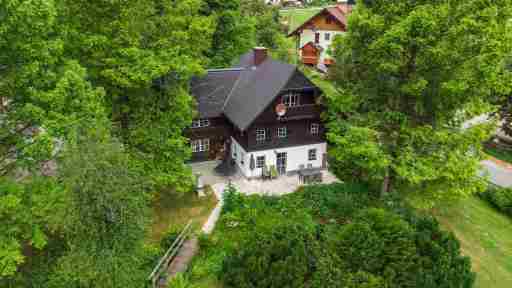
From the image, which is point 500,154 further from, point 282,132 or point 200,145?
point 200,145

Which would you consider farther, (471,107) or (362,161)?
(362,161)

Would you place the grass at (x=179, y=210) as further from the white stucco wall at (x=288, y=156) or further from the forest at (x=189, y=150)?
the white stucco wall at (x=288, y=156)

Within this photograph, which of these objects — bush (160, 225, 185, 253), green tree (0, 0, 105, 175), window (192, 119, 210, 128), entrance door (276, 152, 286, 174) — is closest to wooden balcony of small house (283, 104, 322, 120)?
entrance door (276, 152, 286, 174)

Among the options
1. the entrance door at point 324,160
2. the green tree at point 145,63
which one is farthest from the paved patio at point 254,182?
the green tree at point 145,63

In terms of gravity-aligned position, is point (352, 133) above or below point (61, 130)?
below

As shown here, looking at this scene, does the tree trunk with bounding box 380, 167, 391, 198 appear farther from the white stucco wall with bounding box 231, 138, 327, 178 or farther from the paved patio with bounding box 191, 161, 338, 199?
the white stucco wall with bounding box 231, 138, 327, 178

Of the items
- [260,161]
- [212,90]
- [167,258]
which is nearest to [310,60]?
[212,90]

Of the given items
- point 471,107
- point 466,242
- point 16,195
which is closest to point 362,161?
point 471,107

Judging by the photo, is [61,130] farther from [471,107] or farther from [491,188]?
[491,188]
